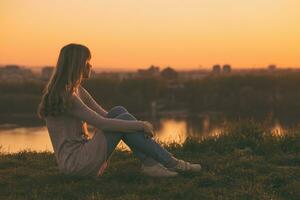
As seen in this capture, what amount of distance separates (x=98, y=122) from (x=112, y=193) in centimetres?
51

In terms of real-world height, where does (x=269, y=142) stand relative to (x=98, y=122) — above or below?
below

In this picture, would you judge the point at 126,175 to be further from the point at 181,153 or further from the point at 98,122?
the point at 181,153

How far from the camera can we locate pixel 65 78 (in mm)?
3484

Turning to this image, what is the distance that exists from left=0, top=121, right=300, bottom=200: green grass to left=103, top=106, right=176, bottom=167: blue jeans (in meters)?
0.15

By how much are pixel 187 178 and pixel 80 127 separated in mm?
907

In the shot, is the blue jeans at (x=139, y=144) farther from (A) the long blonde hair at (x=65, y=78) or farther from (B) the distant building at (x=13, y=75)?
(B) the distant building at (x=13, y=75)

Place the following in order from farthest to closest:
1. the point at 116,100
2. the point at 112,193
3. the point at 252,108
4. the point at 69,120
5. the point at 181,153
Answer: the point at 116,100 < the point at 252,108 < the point at 181,153 < the point at 69,120 < the point at 112,193

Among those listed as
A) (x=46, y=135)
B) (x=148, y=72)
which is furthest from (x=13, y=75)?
(x=46, y=135)

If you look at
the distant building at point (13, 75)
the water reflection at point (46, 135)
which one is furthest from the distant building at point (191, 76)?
the water reflection at point (46, 135)

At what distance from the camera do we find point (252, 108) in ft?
90.8

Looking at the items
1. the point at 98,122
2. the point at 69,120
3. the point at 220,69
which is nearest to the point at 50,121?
the point at 69,120

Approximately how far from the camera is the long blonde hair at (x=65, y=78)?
347cm

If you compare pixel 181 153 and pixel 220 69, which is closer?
pixel 181 153

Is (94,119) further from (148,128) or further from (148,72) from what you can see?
(148,72)
